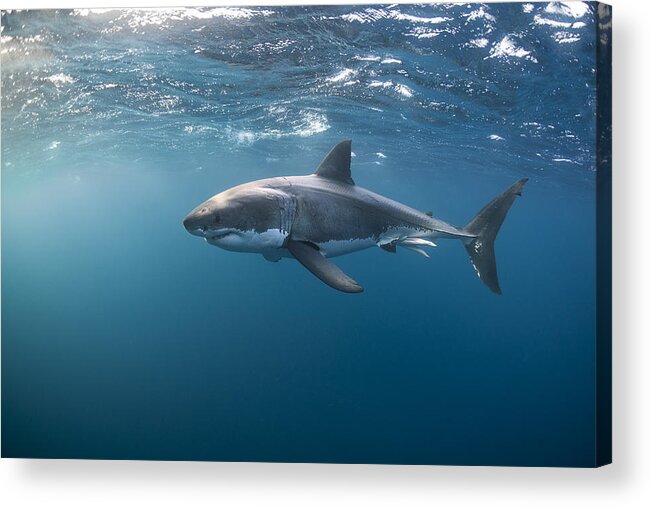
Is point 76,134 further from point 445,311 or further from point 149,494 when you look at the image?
point 445,311

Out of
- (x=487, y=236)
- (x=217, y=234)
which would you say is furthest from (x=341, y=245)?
(x=487, y=236)

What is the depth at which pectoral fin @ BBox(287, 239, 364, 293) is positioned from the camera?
4367 mm

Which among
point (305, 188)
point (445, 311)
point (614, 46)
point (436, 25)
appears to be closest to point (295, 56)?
point (436, 25)

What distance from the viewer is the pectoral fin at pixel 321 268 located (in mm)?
4367

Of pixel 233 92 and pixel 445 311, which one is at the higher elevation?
pixel 233 92

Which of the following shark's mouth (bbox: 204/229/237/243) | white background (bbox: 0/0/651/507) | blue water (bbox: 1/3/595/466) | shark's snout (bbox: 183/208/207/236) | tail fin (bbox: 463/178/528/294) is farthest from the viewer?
tail fin (bbox: 463/178/528/294)

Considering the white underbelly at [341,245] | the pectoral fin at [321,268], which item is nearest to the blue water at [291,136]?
the white underbelly at [341,245]

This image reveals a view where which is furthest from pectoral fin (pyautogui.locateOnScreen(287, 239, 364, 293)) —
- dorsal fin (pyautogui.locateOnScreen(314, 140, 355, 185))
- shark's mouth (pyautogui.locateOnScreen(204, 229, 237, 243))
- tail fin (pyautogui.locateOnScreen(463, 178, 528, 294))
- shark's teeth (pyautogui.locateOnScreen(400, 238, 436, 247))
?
tail fin (pyautogui.locateOnScreen(463, 178, 528, 294))

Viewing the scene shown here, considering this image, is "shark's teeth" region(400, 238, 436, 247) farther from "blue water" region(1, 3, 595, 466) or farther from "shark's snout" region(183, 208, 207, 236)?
"shark's snout" region(183, 208, 207, 236)

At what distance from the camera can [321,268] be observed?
4656 millimetres

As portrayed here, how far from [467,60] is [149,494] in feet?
22.8

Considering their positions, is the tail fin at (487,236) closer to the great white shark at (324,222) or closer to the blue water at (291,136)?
the great white shark at (324,222)

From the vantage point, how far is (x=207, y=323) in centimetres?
3406

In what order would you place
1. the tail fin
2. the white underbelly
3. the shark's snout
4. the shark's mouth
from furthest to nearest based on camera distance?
the tail fin
the white underbelly
the shark's mouth
the shark's snout
